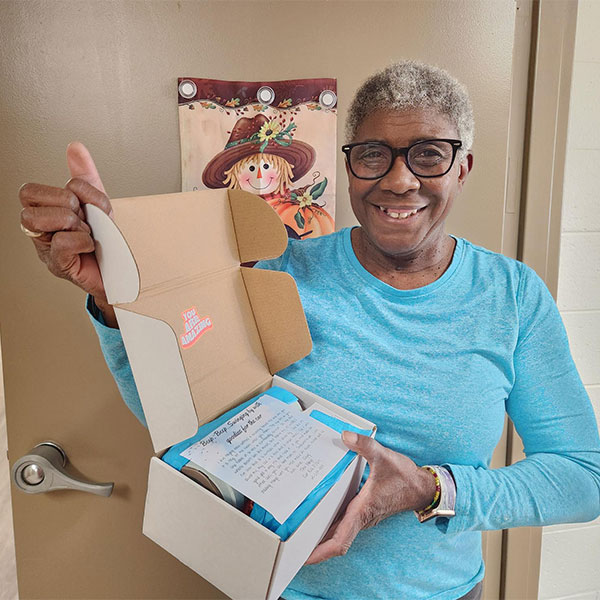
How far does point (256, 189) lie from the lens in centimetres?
101

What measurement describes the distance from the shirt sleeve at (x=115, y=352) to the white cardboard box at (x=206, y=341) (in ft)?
0.38

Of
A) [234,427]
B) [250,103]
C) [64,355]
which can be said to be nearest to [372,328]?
[234,427]

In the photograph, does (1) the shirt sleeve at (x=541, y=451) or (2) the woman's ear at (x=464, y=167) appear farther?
(2) the woman's ear at (x=464, y=167)

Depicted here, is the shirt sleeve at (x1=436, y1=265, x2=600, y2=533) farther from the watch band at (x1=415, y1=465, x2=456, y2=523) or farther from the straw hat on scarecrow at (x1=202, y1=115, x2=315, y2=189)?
the straw hat on scarecrow at (x1=202, y1=115, x2=315, y2=189)

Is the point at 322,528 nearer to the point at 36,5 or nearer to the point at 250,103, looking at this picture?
the point at 250,103

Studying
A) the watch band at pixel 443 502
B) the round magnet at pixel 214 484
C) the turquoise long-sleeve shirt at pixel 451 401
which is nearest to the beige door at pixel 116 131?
the turquoise long-sleeve shirt at pixel 451 401

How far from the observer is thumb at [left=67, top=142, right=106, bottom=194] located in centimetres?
64

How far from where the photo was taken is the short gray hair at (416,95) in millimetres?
847

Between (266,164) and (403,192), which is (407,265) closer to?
(403,192)

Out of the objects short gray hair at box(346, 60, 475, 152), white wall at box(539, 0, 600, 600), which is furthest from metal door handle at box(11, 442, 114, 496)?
white wall at box(539, 0, 600, 600)

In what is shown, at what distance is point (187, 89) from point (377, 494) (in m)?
0.79

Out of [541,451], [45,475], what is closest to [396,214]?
[541,451]

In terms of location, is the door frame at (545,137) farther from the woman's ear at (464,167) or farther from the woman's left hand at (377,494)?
the woman's left hand at (377,494)

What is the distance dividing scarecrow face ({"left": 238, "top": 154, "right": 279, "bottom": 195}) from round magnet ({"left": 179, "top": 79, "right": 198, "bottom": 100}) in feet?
0.54
